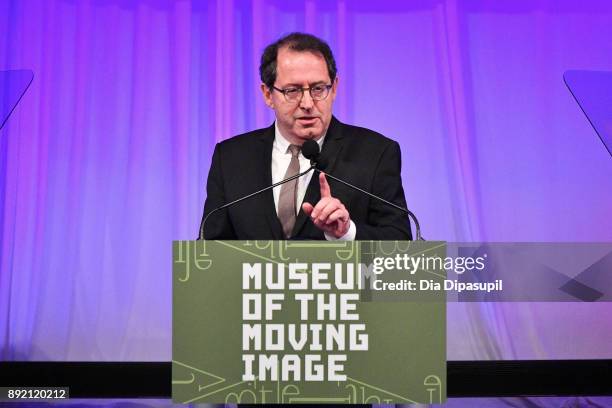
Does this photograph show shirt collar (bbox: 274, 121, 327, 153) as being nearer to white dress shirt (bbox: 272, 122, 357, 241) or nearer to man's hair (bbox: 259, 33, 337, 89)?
white dress shirt (bbox: 272, 122, 357, 241)

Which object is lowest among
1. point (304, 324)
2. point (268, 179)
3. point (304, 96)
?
point (304, 324)

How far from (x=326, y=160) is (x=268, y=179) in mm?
155

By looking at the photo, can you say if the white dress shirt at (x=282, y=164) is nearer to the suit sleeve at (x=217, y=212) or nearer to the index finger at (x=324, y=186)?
the suit sleeve at (x=217, y=212)

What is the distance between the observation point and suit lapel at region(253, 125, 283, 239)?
1.74 meters

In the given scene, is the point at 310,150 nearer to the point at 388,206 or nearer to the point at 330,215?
the point at 330,215

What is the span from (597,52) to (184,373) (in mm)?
3063

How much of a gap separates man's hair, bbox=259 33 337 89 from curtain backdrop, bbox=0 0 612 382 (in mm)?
1547

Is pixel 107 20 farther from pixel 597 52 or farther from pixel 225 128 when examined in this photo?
pixel 597 52

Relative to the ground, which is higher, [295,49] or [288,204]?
[295,49]

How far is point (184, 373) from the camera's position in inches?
49.3

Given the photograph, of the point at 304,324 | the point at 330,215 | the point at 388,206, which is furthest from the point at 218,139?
the point at 304,324

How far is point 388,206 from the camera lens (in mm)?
1749

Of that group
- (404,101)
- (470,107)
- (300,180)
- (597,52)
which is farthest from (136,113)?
(597,52)

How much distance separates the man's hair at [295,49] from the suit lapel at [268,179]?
14cm
